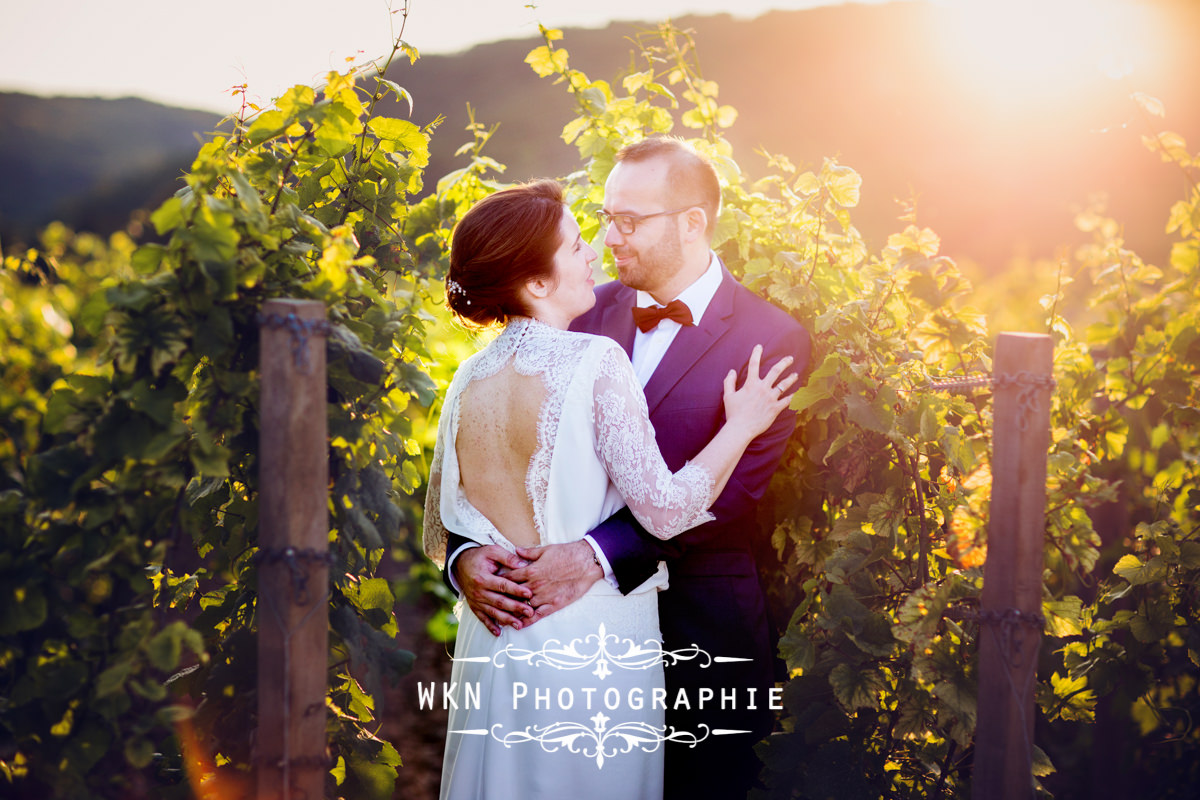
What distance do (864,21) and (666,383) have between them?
2405 cm

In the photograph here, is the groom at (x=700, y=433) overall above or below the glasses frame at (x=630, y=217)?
below

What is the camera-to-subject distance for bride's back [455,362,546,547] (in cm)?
227

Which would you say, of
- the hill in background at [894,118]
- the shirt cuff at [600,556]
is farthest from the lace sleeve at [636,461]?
the hill in background at [894,118]

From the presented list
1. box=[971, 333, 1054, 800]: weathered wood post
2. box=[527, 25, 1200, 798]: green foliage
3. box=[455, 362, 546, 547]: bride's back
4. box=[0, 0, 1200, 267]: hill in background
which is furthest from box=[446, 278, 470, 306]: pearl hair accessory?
box=[0, 0, 1200, 267]: hill in background

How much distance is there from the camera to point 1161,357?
3.19 meters

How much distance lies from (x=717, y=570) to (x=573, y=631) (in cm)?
62

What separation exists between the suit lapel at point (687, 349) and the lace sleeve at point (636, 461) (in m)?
0.44

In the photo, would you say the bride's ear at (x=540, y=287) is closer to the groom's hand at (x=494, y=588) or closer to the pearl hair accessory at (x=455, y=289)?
the pearl hair accessory at (x=455, y=289)

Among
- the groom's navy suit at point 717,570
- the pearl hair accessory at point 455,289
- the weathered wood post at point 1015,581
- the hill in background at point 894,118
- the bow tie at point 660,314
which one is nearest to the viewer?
the weathered wood post at point 1015,581

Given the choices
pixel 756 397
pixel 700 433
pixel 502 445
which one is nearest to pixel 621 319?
pixel 700 433

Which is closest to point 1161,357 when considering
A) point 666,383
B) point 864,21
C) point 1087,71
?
point 1087,71

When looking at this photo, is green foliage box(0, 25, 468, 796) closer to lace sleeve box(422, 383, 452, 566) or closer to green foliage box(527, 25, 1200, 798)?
lace sleeve box(422, 383, 452, 566)

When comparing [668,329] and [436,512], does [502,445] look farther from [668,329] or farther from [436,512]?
[668,329]

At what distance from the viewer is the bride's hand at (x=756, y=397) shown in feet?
8.25
